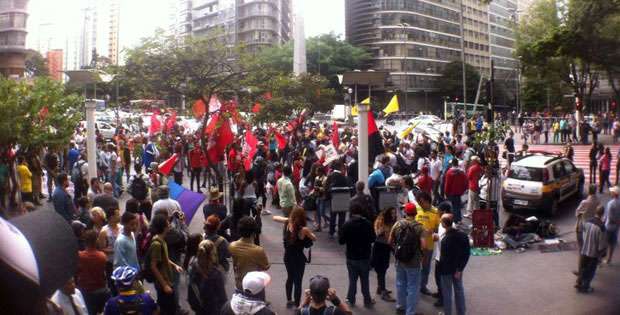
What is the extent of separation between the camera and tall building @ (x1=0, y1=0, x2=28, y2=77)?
101cm

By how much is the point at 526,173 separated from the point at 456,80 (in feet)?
15.2

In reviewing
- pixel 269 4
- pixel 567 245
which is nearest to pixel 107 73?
pixel 567 245

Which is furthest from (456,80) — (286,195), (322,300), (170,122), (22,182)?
(22,182)

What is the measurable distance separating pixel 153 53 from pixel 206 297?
846 centimetres

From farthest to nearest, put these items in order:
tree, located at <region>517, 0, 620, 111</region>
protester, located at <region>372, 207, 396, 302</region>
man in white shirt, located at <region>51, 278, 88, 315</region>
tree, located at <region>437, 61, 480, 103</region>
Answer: tree, located at <region>437, 61, 480, 103</region> < protester, located at <region>372, 207, 396, 302</region> < tree, located at <region>517, 0, 620, 111</region> < man in white shirt, located at <region>51, 278, 88, 315</region>

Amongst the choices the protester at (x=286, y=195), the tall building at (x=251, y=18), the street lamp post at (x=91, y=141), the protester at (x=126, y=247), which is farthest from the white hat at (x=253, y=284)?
the tall building at (x=251, y=18)

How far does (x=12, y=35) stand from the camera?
1.05 meters

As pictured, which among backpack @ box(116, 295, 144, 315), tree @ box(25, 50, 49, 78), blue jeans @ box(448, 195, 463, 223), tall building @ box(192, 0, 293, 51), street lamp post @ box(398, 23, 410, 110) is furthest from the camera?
tall building @ box(192, 0, 293, 51)

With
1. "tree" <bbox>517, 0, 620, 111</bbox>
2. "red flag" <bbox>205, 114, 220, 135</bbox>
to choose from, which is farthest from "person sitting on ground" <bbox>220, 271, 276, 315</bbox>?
"red flag" <bbox>205, 114, 220, 135</bbox>

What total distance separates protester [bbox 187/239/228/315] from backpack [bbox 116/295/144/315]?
3.36 feet

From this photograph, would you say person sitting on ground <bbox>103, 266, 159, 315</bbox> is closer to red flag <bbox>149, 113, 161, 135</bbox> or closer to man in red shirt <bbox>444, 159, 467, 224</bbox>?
man in red shirt <bbox>444, 159, 467, 224</bbox>

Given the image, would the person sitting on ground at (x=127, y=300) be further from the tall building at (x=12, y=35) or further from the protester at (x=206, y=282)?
the tall building at (x=12, y=35)

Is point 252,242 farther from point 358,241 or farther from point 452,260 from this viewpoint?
point 452,260

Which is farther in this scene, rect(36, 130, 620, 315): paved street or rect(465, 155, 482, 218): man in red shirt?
rect(465, 155, 482, 218): man in red shirt
